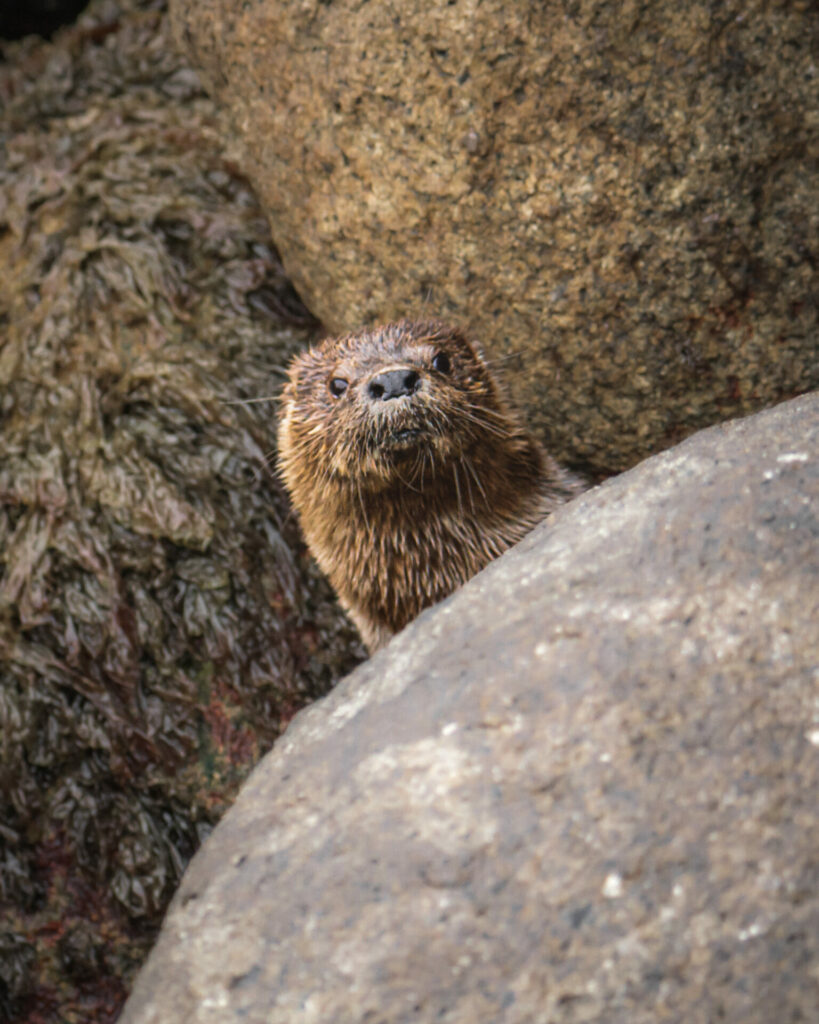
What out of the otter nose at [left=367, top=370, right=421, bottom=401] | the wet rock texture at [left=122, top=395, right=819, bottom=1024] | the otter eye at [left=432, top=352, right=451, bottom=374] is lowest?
the wet rock texture at [left=122, top=395, right=819, bottom=1024]

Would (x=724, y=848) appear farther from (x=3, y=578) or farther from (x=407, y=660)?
(x=3, y=578)

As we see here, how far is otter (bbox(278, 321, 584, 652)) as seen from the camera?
3012 mm

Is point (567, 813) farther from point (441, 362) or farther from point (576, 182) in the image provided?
point (576, 182)

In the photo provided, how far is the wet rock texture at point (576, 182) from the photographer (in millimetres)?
2969

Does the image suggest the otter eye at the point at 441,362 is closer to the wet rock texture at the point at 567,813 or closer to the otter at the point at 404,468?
the otter at the point at 404,468

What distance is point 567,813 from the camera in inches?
61.5

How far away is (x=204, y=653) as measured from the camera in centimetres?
386

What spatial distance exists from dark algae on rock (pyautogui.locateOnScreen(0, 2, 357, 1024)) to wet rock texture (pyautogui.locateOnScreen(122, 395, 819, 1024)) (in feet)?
6.31

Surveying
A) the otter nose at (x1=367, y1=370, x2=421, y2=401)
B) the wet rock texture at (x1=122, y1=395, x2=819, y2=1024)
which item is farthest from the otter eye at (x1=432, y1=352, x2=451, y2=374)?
the wet rock texture at (x1=122, y1=395, x2=819, y2=1024)

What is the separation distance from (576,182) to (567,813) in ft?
A: 7.43

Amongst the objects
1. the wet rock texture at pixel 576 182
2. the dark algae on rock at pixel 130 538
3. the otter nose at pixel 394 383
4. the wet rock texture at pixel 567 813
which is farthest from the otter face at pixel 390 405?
the wet rock texture at pixel 567 813

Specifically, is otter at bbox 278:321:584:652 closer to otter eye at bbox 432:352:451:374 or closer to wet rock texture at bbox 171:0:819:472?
otter eye at bbox 432:352:451:374

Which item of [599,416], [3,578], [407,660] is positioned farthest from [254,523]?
[407,660]

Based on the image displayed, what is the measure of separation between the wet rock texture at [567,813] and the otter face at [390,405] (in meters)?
1.07
